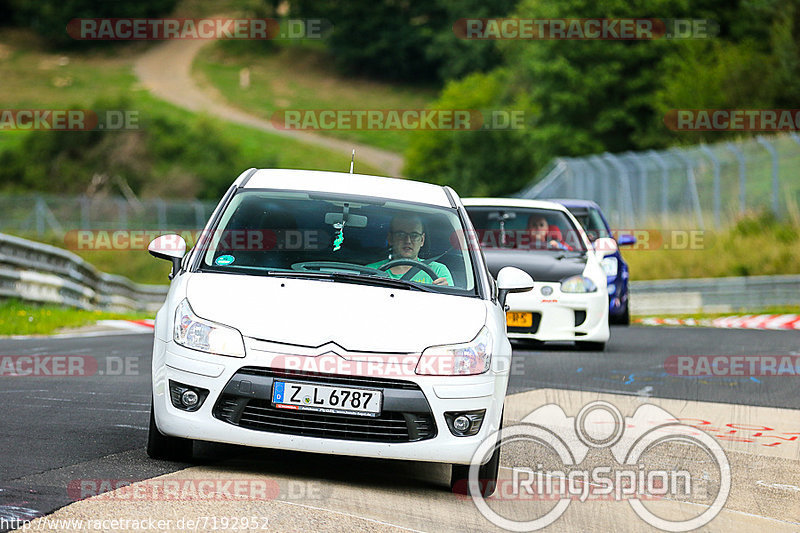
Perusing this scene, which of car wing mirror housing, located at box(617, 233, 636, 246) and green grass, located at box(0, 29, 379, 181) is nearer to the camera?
car wing mirror housing, located at box(617, 233, 636, 246)

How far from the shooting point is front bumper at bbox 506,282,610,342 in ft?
46.6

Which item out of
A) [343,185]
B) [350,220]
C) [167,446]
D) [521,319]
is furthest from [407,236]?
[521,319]

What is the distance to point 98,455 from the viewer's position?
6906 millimetres

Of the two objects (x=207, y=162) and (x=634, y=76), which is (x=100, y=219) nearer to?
(x=634, y=76)

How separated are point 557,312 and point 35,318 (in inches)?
270

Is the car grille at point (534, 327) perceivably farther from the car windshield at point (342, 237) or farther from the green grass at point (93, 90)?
the green grass at point (93, 90)

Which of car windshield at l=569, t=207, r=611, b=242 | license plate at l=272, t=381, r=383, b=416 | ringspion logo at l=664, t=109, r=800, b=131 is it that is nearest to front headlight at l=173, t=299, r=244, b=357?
license plate at l=272, t=381, r=383, b=416

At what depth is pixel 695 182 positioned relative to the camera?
101ft

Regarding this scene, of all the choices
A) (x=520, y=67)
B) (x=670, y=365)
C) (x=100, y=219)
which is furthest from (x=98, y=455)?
(x=520, y=67)

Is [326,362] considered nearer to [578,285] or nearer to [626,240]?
[578,285]

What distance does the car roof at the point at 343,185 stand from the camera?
799 cm

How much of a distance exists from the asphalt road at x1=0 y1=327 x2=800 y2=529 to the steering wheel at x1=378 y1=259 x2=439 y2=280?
3.50 feet

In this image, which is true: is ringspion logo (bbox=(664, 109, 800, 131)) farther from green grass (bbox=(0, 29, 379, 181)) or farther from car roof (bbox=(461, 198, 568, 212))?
green grass (bbox=(0, 29, 379, 181))

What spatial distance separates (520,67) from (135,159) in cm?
2325
